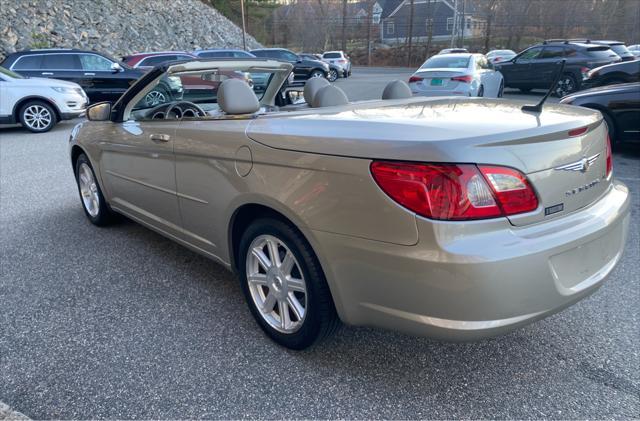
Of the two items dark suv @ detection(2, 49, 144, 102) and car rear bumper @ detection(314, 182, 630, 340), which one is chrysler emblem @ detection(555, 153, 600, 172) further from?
dark suv @ detection(2, 49, 144, 102)

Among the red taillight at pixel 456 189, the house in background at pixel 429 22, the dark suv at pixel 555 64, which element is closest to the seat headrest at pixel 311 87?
the red taillight at pixel 456 189

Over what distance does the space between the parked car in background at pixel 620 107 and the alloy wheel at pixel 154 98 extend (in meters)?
6.05

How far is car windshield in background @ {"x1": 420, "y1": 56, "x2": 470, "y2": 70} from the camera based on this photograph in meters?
11.5

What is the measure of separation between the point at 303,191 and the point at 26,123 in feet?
35.0

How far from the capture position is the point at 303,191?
2.21 m

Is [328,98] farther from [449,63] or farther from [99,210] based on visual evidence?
[449,63]

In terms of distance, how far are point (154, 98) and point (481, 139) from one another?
294 cm

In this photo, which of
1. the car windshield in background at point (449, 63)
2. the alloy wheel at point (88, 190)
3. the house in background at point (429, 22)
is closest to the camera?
the alloy wheel at point (88, 190)

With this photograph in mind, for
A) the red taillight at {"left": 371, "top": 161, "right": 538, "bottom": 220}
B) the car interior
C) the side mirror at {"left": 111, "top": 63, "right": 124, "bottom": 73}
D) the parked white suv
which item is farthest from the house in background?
the red taillight at {"left": 371, "top": 161, "right": 538, "bottom": 220}

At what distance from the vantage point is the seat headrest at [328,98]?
3.01 metres

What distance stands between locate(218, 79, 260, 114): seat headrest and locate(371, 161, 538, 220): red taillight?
1172 millimetres

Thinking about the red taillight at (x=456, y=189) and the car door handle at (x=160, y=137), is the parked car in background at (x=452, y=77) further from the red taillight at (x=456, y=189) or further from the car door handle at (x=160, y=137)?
the red taillight at (x=456, y=189)

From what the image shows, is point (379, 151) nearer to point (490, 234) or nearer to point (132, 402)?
point (490, 234)

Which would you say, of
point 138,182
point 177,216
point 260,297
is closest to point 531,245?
point 260,297
